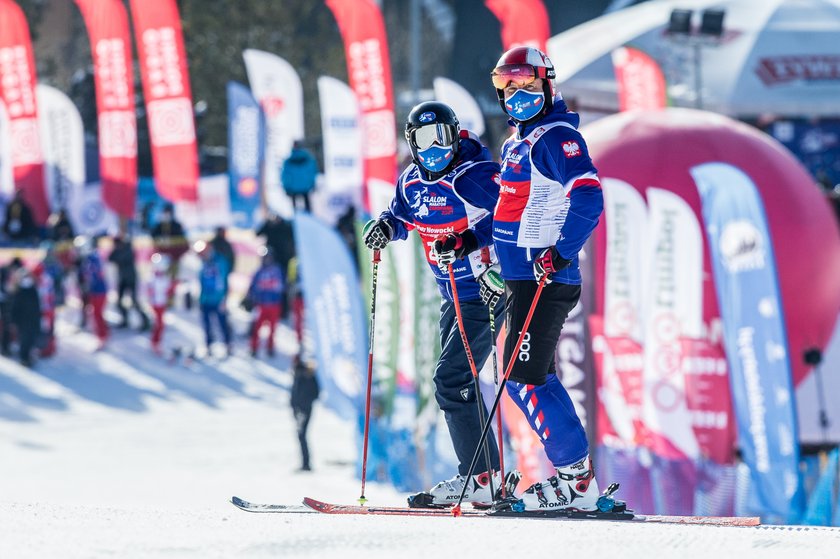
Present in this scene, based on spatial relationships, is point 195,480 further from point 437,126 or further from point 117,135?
point 437,126

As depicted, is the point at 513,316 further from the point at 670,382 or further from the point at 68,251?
the point at 68,251

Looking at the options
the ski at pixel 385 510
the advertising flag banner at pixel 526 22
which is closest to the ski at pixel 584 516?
the ski at pixel 385 510

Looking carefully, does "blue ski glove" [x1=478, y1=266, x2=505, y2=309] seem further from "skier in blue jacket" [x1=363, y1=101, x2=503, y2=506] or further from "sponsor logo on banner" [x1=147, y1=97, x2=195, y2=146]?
"sponsor logo on banner" [x1=147, y1=97, x2=195, y2=146]

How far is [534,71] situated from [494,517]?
1.68 metres

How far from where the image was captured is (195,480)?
12961mm

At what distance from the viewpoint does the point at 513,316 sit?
5.09m

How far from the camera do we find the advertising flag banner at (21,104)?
19578mm

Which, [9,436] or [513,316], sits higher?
[513,316]

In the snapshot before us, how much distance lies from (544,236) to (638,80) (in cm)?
1554

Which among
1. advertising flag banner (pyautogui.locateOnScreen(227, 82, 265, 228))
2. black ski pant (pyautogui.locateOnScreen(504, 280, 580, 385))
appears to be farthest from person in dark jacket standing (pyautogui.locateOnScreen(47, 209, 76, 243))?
black ski pant (pyautogui.locateOnScreen(504, 280, 580, 385))

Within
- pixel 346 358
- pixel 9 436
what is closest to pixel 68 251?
pixel 9 436

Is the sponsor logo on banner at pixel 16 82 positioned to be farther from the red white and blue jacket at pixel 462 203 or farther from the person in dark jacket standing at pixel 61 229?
the red white and blue jacket at pixel 462 203

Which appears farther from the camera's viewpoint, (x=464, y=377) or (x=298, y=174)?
(x=298, y=174)

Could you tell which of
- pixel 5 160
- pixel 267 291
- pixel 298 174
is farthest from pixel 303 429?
pixel 5 160
